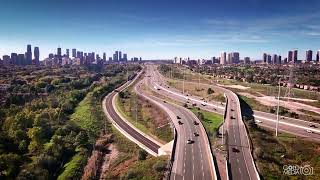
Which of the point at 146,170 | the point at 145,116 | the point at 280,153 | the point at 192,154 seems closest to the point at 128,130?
the point at 145,116

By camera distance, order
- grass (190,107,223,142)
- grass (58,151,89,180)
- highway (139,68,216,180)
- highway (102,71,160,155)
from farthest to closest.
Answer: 1. grass (190,107,223,142)
2. highway (102,71,160,155)
3. grass (58,151,89,180)
4. highway (139,68,216,180)

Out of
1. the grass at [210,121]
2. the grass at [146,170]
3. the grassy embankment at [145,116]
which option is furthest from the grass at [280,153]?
the grassy embankment at [145,116]

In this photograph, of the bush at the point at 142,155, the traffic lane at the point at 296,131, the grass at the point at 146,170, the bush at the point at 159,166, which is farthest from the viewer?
the traffic lane at the point at 296,131

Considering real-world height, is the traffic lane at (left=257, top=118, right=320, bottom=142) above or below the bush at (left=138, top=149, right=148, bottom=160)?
above

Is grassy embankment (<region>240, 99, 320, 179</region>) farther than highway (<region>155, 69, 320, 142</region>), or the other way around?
highway (<region>155, 69, 320, 142</region>)

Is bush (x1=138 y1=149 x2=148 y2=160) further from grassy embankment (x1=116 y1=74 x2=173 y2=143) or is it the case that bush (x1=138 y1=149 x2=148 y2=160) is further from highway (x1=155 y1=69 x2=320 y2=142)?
highway (x1=155 y1=69 x2=320 y2=142)

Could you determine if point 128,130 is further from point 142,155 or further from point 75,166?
point 75,166

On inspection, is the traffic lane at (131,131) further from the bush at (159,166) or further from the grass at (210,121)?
the grass at (210,121)

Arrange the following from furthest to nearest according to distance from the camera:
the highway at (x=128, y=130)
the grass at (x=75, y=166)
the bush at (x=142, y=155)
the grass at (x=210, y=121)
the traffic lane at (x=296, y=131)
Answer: the grass at (x=210, y=121) → the traffic lane at (x=296, y=131) → the highway at (x=128, y=130) → the bush at (x=142, y=155) → the grass at (x=75, y=166)

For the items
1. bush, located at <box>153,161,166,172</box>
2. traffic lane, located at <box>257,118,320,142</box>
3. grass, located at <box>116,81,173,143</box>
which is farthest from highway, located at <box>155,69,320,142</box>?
bush, located at <box>153,161,166,172</box>
